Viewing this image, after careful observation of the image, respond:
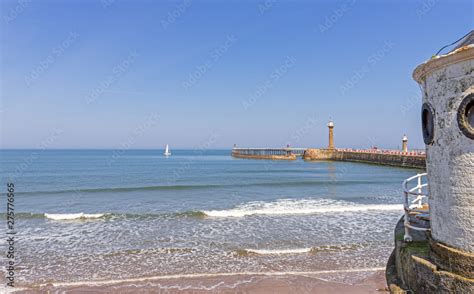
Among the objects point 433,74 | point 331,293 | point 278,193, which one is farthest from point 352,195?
point 433,74

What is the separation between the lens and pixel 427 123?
3781mm

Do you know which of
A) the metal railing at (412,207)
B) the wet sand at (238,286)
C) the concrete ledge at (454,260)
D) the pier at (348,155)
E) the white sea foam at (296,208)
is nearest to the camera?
the concrete ledge at (454,260)

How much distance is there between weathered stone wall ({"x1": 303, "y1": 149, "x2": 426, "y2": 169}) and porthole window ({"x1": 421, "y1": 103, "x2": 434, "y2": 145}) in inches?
1543

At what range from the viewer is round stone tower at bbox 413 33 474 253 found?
310cm

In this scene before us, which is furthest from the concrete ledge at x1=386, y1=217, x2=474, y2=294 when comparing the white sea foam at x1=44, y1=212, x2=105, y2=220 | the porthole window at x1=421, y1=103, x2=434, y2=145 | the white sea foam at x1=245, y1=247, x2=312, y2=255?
the white sea foam at x1=44, y1=212, x2=105, y2=220

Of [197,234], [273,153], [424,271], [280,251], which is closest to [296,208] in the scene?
[197,234]

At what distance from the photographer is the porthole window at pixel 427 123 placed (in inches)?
142

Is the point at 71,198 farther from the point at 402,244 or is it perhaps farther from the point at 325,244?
the point at 402,244

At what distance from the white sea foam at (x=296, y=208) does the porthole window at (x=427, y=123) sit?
1120cm

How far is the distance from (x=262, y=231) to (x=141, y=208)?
783cm

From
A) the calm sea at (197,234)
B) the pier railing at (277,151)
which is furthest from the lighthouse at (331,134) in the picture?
the calm sea at (197,234)

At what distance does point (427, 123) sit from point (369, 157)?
51837 millimetres

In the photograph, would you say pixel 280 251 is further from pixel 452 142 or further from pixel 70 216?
pixel 70 216

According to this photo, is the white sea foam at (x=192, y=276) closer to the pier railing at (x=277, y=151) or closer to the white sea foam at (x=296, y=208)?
the white sea foam at (x=296, y=208)
